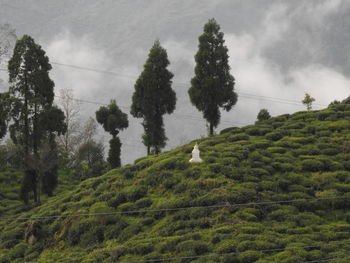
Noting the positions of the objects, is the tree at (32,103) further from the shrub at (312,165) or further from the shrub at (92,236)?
the shrub at (312,165)

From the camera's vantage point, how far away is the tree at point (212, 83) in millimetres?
51906

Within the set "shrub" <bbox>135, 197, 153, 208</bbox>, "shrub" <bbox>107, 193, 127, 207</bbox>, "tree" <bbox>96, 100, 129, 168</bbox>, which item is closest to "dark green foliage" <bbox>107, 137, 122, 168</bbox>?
"tree" <bbox>96, 100, 129, 168</bbox>

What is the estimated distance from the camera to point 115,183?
Result: 139 ft

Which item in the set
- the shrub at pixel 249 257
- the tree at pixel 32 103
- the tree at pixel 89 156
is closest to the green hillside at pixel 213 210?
the shrub at pixel 249 257

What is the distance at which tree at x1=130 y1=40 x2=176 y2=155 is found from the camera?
51.6 m

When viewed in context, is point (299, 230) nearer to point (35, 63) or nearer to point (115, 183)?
point (115, 183)

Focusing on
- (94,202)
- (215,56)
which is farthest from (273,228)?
(215,56)

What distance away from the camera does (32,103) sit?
46.5 metres

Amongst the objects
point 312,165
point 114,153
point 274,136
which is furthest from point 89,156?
point 312,165

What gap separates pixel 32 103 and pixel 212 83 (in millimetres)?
15414

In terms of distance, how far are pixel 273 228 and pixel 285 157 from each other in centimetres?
1147

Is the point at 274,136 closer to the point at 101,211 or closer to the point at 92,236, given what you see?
the point at 101,211

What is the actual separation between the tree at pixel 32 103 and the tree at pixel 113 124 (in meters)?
6.29

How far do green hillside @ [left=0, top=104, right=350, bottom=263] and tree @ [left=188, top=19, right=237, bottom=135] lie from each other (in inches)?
200
